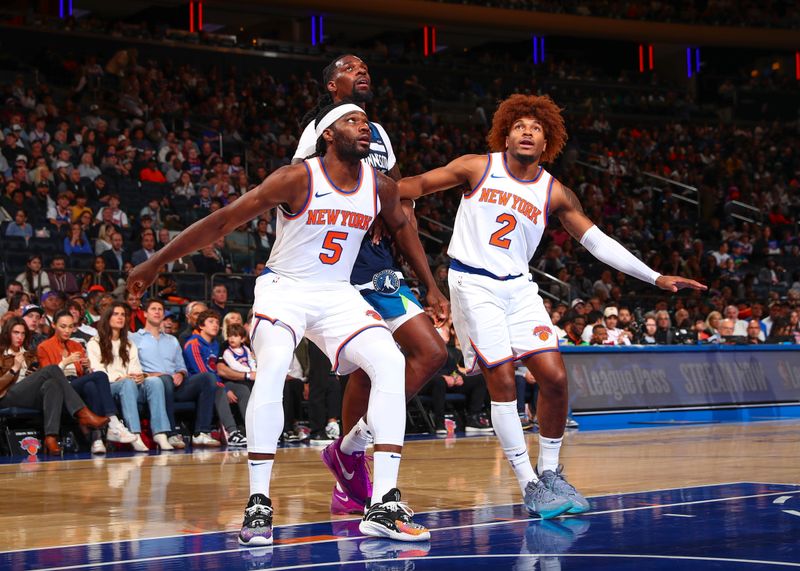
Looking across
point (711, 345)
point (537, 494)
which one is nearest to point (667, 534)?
point (537, 494)

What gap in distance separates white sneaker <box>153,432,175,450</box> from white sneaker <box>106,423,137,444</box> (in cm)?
26

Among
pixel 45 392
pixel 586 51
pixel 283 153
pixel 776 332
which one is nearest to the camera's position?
pixel 45 392

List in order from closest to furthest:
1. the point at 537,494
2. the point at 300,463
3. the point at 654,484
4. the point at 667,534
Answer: the point at 667,534 → the point at 537,494 → the point at 654,484 → the point at 300,463

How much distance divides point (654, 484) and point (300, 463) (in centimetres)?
304

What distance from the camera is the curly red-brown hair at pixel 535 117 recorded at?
254 inches

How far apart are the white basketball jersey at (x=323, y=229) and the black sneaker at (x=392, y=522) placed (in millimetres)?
1087

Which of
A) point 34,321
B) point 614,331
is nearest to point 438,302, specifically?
point 34,321

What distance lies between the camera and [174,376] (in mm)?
11188

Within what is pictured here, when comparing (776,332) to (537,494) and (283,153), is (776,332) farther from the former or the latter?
(537,494)

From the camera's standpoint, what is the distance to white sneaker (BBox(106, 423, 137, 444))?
10570 mm

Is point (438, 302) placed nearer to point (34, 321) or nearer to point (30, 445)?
point (30, 445)

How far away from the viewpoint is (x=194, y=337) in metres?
11.8

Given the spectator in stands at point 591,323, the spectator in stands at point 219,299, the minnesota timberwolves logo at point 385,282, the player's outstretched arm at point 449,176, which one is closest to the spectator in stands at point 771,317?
the spectator in stands at point 591,323

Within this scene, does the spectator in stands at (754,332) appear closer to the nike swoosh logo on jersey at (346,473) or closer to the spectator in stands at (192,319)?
the spectator in stands at (192,319)
